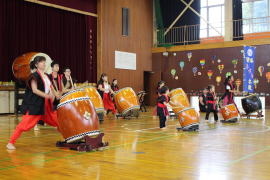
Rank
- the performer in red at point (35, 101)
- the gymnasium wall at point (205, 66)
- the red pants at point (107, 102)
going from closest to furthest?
the performer in red at point (35, 101), the red pants at point (107, 102), the gymnasium wall at point (205, 66)

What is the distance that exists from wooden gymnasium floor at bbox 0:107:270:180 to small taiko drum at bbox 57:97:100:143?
0.23m

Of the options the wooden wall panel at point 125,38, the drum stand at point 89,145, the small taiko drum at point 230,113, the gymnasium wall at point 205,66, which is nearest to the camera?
the drum stand at point 89,145

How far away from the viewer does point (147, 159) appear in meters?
3.46

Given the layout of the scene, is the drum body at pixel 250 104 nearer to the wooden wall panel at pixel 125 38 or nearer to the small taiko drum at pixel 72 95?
the small taiko drum at pixel 72 95

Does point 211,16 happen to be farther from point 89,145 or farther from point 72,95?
point 89,145

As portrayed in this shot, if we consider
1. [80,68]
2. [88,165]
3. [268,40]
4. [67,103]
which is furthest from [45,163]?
[268,40]

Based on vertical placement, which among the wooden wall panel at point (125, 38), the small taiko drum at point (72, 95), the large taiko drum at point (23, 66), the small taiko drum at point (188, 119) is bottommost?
the small taiko drum at point (188, 119)

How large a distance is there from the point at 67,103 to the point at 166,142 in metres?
1.49

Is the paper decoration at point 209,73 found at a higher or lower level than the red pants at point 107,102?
higher

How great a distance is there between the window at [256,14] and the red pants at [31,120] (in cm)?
1317

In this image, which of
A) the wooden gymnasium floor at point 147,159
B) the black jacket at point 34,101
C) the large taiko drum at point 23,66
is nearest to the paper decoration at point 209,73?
the large taiko drum at point 23,66

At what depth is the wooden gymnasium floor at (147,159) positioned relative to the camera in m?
2.84

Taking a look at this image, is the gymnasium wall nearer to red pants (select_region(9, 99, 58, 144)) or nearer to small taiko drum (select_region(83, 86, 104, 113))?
small taiko drum (select_region(83, 86, 104, 113))

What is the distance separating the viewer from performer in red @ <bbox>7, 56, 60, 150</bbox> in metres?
4.08
